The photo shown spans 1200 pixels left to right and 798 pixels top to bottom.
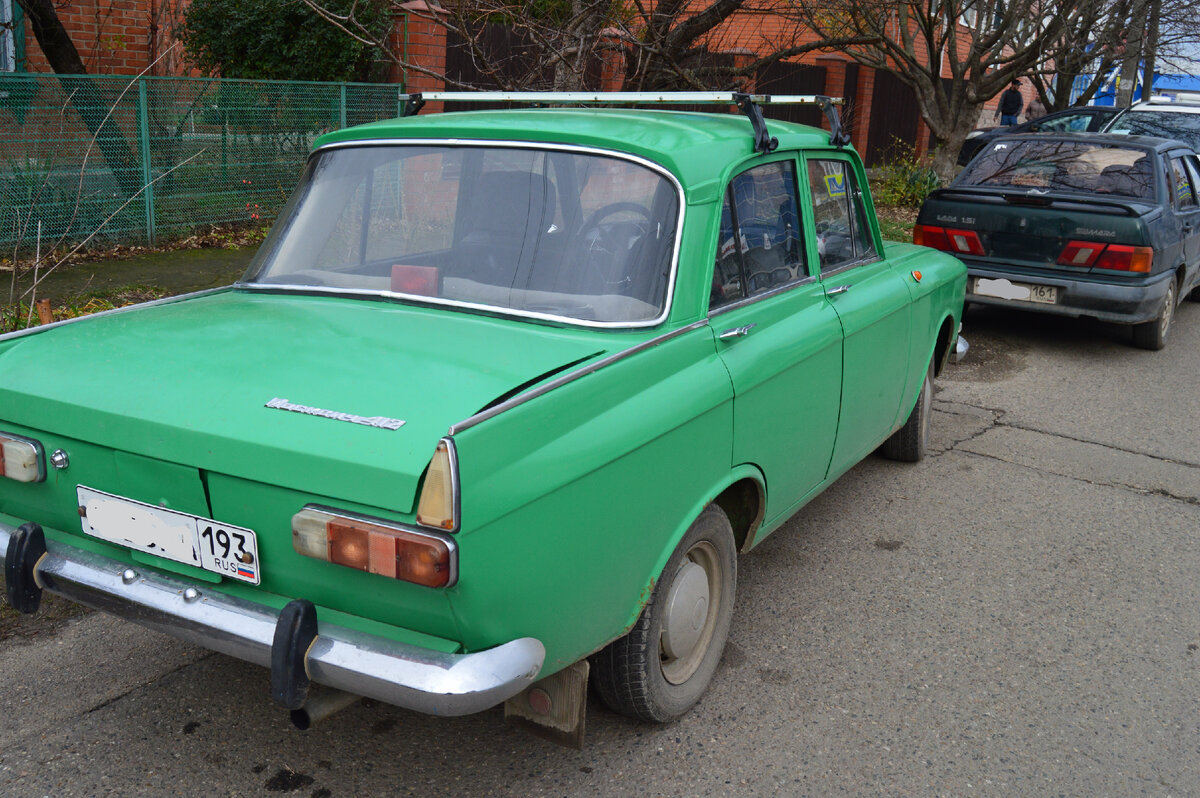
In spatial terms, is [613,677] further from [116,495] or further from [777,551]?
[777,551]

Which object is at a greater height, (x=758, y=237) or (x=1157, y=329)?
(x=758, y=237)

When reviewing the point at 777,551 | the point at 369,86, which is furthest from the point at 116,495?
the point at 369,86

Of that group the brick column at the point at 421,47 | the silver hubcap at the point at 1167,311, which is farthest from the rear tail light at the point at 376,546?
the brick column at the point at 421,47

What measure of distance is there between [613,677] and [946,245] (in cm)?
628

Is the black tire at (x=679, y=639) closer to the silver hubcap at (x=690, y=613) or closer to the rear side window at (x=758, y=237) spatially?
the silver hubcap at (x=690, y=613)

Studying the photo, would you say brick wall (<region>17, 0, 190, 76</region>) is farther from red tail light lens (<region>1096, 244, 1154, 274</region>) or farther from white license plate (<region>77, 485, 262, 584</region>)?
white license plate (<region>77, 485, 262, 584</region>)

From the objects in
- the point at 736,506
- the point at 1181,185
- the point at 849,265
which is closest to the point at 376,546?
the point at 736,506

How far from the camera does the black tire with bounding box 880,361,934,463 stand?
536cm

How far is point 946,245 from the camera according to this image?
8258mm

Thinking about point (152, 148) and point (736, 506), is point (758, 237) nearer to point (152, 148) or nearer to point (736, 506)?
point (736, 506)

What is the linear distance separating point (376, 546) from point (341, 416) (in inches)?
Answer: 12.9

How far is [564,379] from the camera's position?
8.26 ft

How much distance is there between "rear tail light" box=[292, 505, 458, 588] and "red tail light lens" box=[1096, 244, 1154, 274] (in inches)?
269

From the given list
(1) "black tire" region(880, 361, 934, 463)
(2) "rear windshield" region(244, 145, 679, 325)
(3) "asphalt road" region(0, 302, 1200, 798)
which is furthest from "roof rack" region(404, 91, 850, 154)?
(3) "asphalt road" region(0, 302, 1200, 798)
